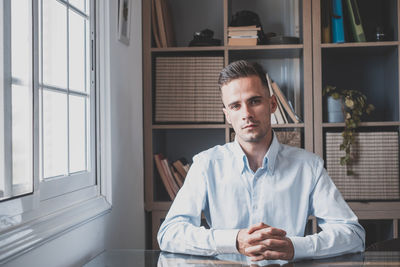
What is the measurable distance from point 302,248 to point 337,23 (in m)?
1.55

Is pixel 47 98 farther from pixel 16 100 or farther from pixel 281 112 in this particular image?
pixel 281 112

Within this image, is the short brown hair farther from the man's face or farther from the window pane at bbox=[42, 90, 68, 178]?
the window pane at bbox=[42, 90, 68, 178]

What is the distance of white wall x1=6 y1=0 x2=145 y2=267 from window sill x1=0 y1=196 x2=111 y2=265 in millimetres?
39

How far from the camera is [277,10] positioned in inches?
112

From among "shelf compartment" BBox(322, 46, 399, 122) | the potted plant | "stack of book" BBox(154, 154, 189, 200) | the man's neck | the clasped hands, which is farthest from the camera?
"shelf compartment" BBox(322, 46, 399, 122)

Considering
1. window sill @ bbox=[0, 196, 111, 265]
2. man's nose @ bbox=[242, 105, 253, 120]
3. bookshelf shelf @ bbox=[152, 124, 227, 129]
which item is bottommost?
window sill @ bbox=[0, 196, 111, 265]

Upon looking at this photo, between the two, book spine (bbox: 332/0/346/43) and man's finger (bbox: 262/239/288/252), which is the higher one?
book spine (bbox: 332/0/346/43)

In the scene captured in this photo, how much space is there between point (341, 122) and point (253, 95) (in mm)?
970

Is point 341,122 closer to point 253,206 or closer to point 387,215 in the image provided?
point 387,215

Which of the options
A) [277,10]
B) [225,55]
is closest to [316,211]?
[225,55]

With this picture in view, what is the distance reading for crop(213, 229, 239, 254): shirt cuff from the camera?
1451mm

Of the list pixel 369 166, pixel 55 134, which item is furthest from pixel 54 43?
pixel 369 166

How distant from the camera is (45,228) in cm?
133

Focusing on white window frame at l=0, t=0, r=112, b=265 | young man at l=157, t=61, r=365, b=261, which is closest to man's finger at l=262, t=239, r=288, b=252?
young man at l=157, t=61, r=365, b=261
